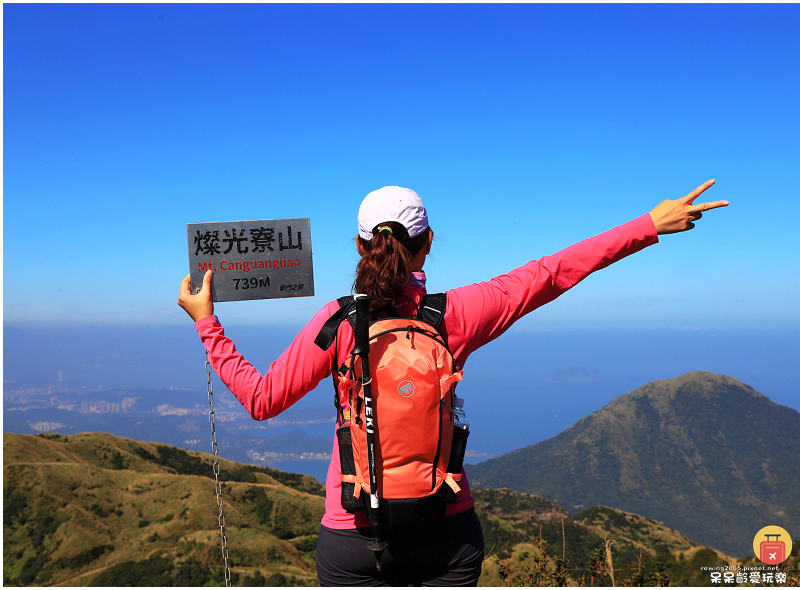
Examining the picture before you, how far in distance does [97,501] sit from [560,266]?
38835 millimetres

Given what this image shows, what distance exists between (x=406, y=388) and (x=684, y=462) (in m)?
181

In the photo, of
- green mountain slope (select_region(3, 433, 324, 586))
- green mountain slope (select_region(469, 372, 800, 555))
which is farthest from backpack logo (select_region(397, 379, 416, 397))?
green mountain slope (select_region(469, 372, 800, 555))

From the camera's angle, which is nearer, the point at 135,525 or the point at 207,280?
the point at 207,280

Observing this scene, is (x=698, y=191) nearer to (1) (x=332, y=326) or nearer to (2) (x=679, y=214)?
(2) (x=679, y=214)

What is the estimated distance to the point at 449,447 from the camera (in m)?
2.30

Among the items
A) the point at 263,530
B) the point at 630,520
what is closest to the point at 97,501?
the point at 263,530

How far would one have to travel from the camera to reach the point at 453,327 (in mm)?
2371

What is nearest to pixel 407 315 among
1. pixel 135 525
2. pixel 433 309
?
pixel 433 309

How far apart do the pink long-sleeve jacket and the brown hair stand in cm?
14

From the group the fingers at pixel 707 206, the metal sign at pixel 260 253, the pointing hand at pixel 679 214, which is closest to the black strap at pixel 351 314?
the metal sign at pixel 260 253

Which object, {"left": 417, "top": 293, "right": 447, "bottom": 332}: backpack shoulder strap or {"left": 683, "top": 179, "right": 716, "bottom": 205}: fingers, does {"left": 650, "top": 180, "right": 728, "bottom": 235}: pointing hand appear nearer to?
{"left": 683, "top": 179, "right": 716, "bottom": 205}: fingers

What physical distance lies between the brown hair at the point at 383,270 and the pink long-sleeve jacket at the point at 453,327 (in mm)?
141

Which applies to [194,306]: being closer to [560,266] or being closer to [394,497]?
[394,497]

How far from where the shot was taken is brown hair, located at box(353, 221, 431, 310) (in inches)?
88.4
